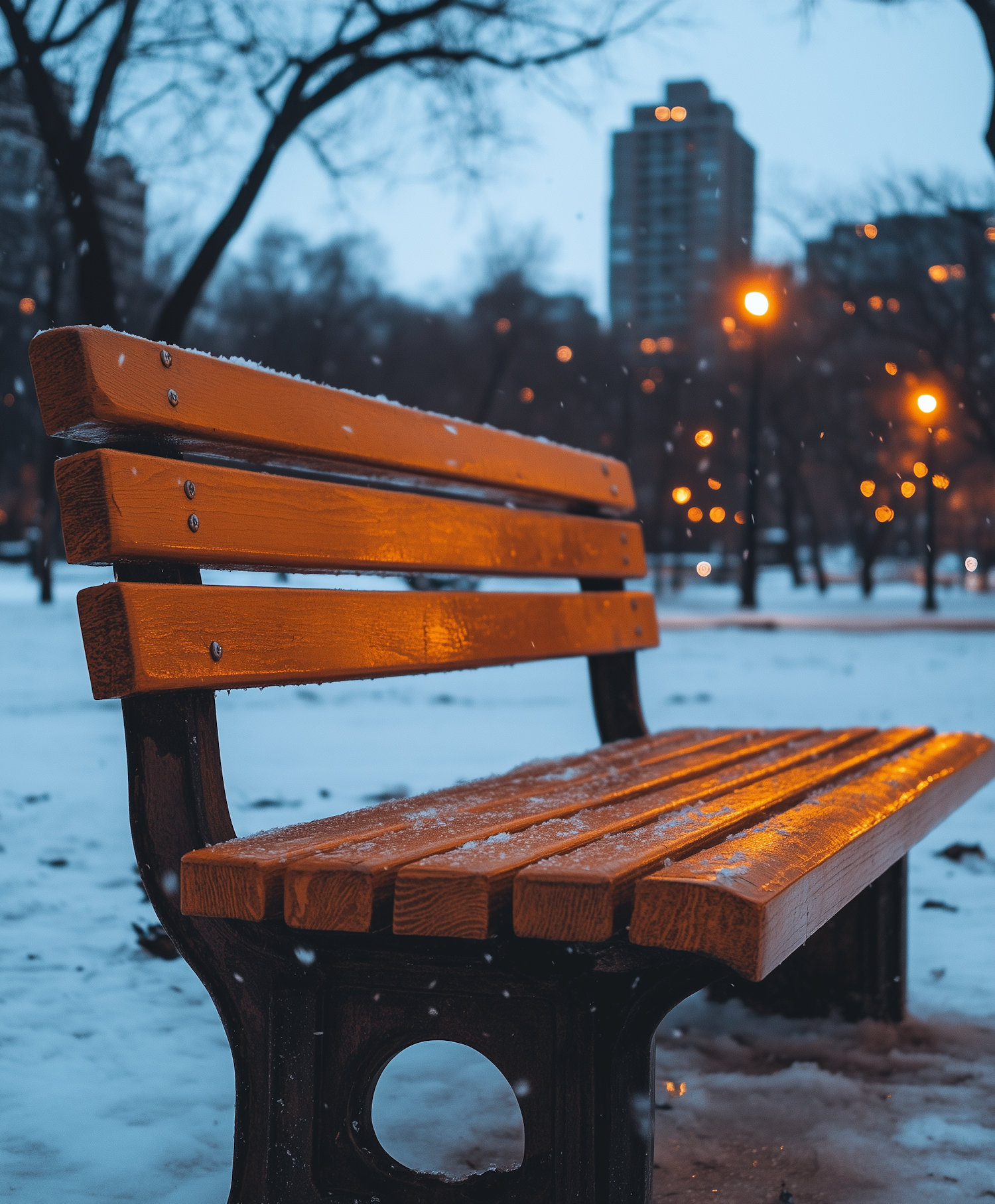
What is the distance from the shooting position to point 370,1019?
5.09ft

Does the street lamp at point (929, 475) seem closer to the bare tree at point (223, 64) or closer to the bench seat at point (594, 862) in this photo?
the bare tree at point (223, 64)

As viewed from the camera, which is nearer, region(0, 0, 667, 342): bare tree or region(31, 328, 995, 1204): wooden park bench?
region(31, 328, 995, 1204): wooden park bench

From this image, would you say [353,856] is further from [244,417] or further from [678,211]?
[678,211]

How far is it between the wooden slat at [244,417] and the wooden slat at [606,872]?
0.79 metres

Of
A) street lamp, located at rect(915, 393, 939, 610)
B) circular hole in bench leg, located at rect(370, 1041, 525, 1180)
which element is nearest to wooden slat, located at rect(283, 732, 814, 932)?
circular hole in bench leg, located at rect(370, 1041, 525, 1180)

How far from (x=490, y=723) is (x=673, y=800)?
507cm

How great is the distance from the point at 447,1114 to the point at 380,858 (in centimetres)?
96

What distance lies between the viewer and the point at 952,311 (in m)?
22.6

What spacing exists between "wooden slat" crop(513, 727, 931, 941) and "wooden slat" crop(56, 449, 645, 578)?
2.16ft

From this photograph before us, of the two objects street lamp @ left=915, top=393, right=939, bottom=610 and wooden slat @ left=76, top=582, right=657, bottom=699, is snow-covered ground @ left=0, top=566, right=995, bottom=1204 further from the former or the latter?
street lamp @ left=915, top=393, right=939, bottom=610

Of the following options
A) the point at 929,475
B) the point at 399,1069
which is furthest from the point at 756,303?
the point at 399,1069

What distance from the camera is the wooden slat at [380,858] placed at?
136 centimetres

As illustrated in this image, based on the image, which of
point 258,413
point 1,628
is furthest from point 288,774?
point 1,628

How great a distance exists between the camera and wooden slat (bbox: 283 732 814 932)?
1.36 metres
